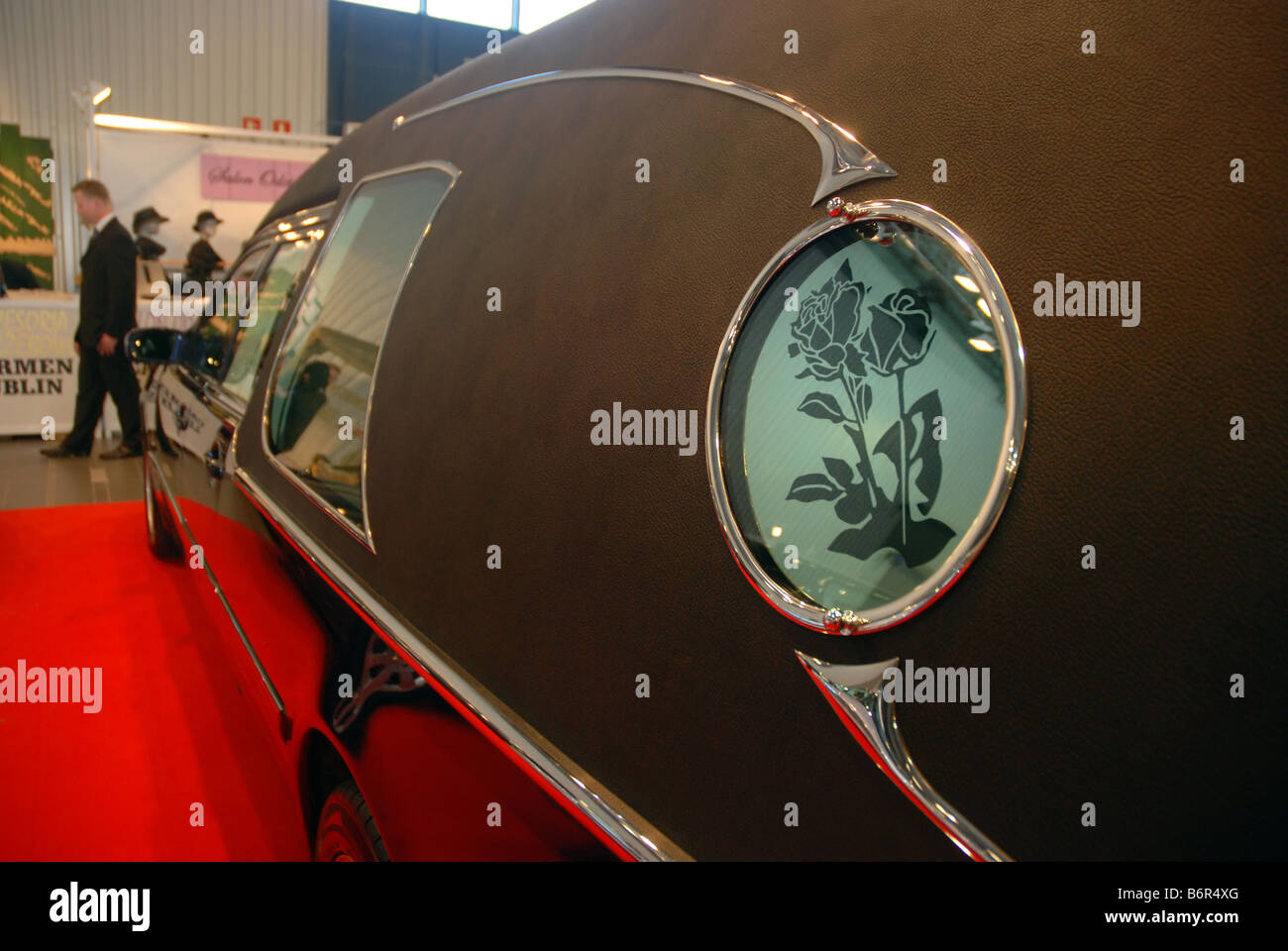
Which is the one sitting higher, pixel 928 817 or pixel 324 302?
pixel 324 302

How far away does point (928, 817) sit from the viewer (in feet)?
2.12

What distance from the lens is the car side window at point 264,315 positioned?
223 centimetres

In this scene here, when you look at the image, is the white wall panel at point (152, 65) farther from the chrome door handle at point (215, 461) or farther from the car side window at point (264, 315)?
the chrome door handle at point (215, 461)

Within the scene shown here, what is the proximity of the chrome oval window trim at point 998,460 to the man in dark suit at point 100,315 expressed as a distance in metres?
7.22

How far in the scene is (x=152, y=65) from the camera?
12555 millimetres

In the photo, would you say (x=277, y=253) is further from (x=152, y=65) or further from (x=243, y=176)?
(x=152, y=65)

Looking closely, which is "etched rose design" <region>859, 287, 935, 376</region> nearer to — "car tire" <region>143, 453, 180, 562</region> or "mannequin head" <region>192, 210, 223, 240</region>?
"car tire" <region>143, 453, 180, 562</region>

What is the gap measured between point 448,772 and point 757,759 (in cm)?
44

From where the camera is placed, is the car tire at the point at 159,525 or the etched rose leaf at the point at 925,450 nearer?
the etched rose leaf at the point at 925,450

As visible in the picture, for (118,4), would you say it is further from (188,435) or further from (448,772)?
(448,772)

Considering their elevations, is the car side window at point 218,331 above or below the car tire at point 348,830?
above

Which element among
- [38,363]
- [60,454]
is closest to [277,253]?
[60,454]

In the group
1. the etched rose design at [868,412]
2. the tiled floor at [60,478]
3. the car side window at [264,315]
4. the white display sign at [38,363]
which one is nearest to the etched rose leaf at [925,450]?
the etched rose design at [868,412]
